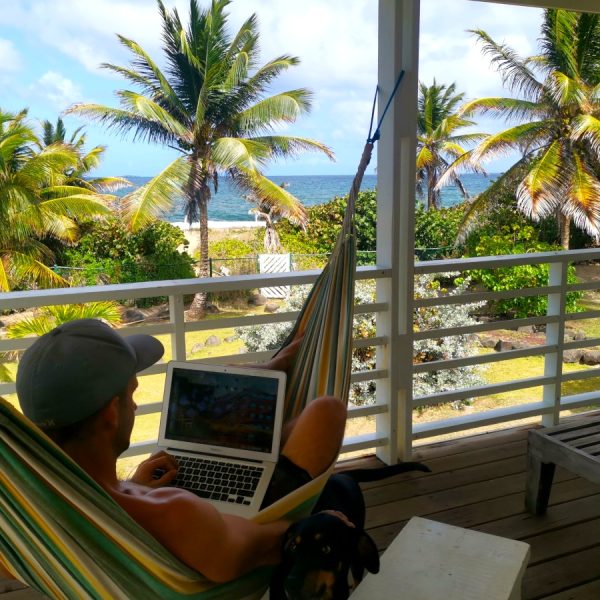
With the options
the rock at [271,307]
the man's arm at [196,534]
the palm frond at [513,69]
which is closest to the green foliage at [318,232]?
the rock at [271,307]

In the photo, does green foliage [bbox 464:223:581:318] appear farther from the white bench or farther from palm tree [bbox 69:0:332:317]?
the white bench

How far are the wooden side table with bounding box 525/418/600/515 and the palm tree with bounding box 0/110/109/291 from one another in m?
9.50

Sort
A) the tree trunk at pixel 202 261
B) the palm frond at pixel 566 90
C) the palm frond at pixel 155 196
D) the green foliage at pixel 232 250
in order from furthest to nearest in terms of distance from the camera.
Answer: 1. the green foliage at pixel 232 250
2. the tree trunk at pixel 202 261
3. the palm frond at pixel 566 90
4. the palm frond at pixel 155 196

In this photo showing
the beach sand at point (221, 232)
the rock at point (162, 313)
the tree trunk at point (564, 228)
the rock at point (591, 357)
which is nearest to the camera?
the rock at point (591, 357)

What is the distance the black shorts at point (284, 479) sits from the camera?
1227 mm

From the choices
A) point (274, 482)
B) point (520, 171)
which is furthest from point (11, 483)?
point (520, 171)

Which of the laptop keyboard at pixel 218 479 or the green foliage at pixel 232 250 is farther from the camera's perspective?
the green foliage at pixel 232 250

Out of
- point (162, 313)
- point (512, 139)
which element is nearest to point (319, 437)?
point (512, 139)

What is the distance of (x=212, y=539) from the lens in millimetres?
955

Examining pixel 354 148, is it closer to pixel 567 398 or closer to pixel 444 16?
pixel 444 16

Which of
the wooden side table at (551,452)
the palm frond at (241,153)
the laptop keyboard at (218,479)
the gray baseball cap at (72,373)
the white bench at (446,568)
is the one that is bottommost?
the wooden side table at (551,452)

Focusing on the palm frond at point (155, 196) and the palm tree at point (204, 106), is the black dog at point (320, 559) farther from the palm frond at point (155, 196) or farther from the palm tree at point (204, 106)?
the palm tree at point (204, 106)

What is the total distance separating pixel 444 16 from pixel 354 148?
21.2ft

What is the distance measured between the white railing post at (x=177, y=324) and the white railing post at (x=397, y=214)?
0.79m
